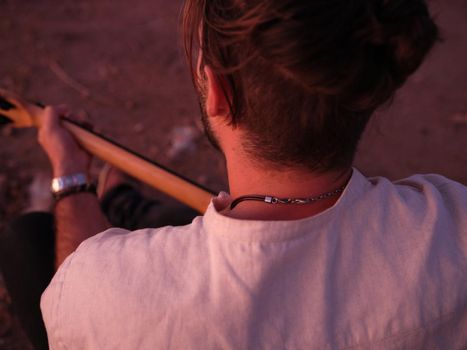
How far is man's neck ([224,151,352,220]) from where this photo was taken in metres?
0.86

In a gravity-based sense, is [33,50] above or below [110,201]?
above

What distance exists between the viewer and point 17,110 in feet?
6.19

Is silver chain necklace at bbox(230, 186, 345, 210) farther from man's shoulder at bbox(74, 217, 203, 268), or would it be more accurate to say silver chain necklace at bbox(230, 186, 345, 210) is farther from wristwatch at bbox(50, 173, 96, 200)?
wristwatch at bbox(50, 173, 96, 200)

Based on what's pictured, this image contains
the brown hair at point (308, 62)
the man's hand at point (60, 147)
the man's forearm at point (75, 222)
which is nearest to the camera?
the brown hair at point (308, 62)

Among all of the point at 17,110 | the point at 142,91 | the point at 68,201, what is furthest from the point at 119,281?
the point at 142,91

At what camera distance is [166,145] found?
289cm

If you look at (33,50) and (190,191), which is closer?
(190,191)

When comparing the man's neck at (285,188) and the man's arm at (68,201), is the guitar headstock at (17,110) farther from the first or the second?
the man's neck at (285,188)

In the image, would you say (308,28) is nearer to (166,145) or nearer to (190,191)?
(190,191)

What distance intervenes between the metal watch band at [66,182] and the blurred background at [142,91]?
1.01m

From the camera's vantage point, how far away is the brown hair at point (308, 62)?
67 cm

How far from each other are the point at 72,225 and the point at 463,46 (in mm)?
3487

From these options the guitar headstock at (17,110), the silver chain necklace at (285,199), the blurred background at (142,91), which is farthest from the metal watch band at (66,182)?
the blurred background at (142,91)

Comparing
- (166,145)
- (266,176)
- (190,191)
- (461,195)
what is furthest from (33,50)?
(461,195)
